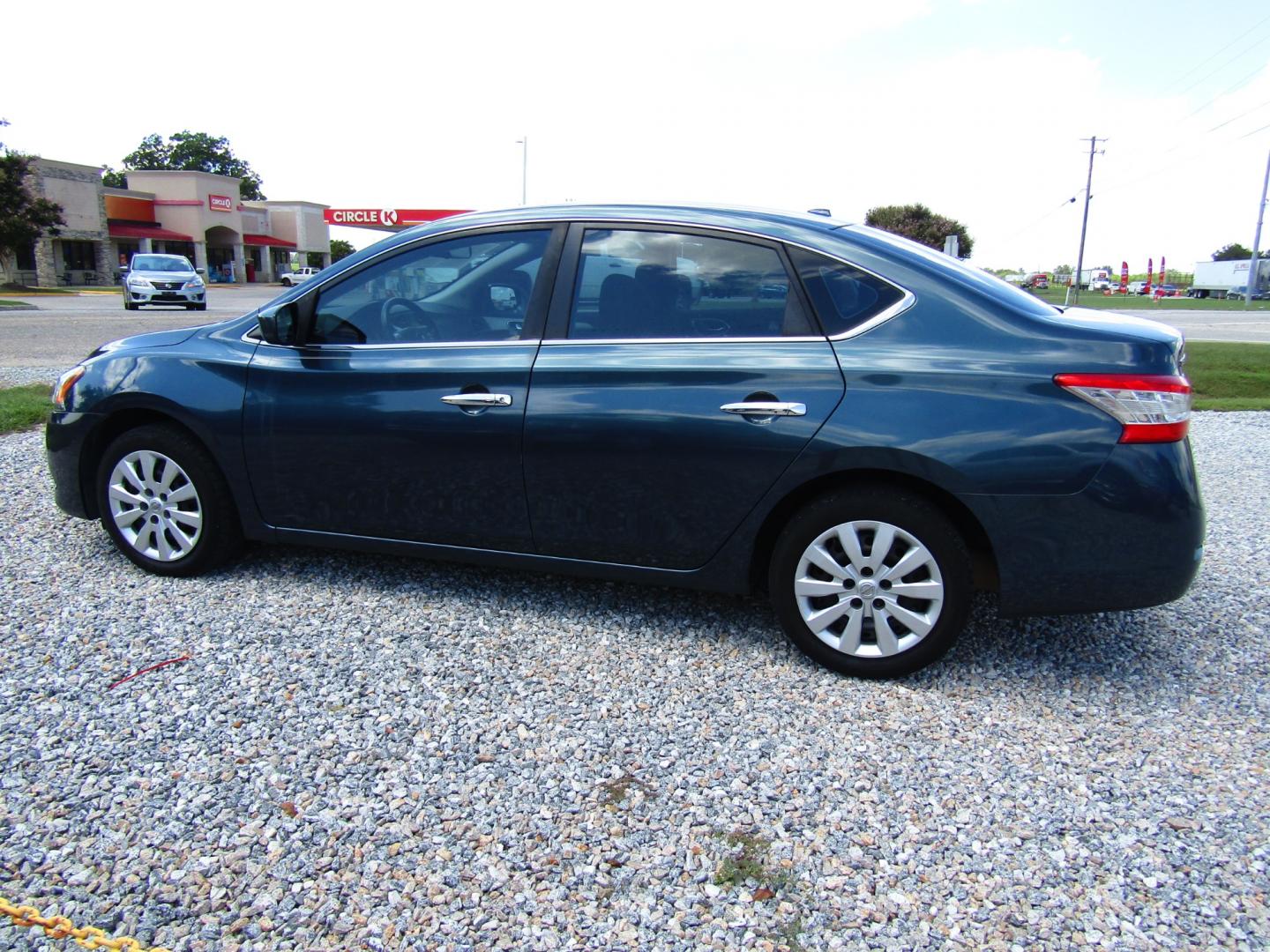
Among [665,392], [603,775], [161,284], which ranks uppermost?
[161,284]

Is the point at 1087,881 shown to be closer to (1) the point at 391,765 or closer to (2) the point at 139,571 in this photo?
(1) the point at 391,765

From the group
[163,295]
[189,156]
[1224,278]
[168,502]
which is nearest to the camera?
[168,502]

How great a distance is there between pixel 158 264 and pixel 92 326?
799 cm

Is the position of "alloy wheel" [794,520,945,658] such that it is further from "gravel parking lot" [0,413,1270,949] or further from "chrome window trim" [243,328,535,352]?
"chrome window trim" [243,328,535,352]

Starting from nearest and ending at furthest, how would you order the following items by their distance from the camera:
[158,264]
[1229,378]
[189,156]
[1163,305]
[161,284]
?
[1229,378]
[161,284]
[158,264]
[1163,305]
[189,156]

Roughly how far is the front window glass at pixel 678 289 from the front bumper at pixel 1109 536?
100 centimetres

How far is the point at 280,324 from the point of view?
390cm

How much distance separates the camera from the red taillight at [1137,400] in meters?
2.95

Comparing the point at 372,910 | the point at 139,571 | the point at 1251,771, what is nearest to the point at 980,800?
the point at 1251,771

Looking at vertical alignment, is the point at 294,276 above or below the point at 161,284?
above

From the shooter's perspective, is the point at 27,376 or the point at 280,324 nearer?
the point at 280,324

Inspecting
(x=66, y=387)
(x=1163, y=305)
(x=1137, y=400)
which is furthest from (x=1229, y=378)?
(x=1163, y=305)

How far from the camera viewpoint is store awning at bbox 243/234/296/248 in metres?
65.8

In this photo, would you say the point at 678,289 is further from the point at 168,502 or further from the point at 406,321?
the point at 168,502
